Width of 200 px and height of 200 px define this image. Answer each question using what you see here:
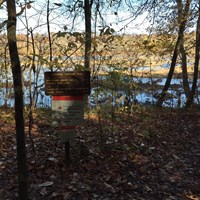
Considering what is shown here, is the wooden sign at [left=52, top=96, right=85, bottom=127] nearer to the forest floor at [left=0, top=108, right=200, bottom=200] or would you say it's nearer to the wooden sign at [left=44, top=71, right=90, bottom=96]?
the wooden sign at [left=44, top=71, right=90, bottom=96]

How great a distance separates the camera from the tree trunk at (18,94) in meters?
2.74

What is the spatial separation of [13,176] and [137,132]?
321 centimetres

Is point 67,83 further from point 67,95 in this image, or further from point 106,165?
point 106,165

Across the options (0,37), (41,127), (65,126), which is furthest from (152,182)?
(0,37)

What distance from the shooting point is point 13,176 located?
4.06 m

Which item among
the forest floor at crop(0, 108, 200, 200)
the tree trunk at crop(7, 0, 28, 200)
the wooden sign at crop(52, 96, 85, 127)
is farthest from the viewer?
the wooden sign at crop(52, 96, 85, 127)

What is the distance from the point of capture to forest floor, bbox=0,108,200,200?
388 cm

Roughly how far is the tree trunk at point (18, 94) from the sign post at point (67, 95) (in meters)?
1.00

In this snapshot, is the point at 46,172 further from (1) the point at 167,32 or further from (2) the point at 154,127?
(1) the point at 167,32

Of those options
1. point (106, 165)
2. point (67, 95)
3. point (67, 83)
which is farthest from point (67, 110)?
point (106, 165)

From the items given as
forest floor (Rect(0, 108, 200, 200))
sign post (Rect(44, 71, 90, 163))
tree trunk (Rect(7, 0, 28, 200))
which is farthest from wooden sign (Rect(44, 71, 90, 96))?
forest floor (Rect(0, 108, 200, 200))

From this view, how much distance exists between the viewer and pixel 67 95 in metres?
4.00

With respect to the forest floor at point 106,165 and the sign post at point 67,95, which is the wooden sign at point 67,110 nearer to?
A: the sign post at point 67,95

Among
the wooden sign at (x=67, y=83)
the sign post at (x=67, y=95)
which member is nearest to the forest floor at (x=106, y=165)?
the sign post at (x=67, y=95)
